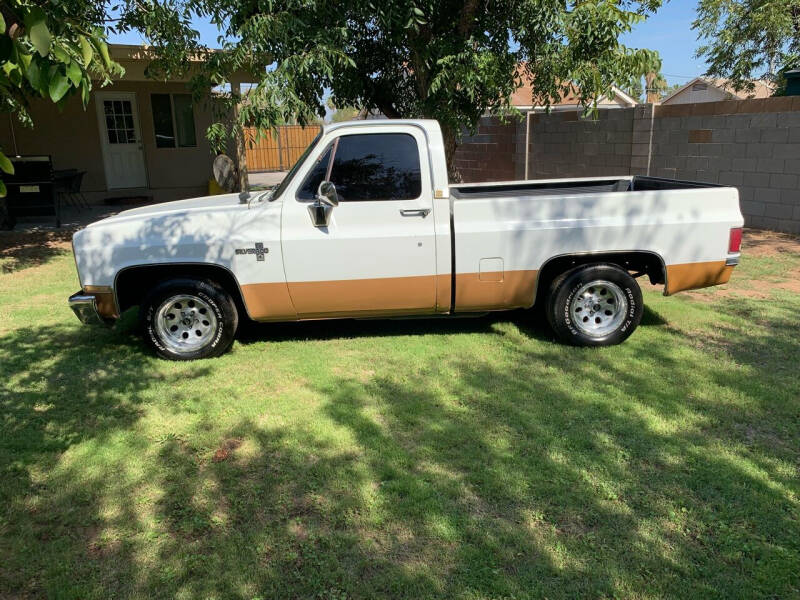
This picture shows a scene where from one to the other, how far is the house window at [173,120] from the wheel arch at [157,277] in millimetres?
11966

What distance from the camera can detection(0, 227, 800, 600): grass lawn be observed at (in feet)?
9.94

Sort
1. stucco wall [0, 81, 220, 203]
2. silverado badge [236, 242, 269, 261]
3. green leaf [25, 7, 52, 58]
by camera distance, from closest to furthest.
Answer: green leaf [25, 7, 52, 58]
silverado badge [236, 242, 269, 261]
stucco wall [0, 81, 220, 203]

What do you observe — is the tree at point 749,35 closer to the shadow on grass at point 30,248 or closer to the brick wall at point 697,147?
the brick wall at point 697,147

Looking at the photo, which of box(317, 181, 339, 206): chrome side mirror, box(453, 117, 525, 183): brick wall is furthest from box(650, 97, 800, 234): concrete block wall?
box(317, 181, 339, 206): chrome side mirror

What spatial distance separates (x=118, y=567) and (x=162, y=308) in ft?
9.18

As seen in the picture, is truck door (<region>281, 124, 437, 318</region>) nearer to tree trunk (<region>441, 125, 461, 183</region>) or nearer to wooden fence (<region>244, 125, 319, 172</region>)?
Result: tree trunk (<region>441, 125, 461, 183</region>)

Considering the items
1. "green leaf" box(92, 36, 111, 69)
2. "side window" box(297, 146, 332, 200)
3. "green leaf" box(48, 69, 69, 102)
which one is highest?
"green leaf" box(92, 36, 111, 69)

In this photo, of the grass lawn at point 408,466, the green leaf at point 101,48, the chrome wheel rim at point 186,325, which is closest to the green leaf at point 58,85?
the green leaf at point 101,48

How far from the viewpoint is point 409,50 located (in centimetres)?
903

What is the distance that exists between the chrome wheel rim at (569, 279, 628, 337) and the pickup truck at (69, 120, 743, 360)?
0.01 metres

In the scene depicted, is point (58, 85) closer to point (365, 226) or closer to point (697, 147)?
point (365, 226)

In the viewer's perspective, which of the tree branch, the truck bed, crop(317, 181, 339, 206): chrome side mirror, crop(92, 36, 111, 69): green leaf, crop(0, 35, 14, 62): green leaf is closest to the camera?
crop(0, 35, 14, 62): green leaf

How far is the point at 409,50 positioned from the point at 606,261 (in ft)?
15.6

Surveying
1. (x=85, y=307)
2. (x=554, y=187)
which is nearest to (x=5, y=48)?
(x=85, y=307)
